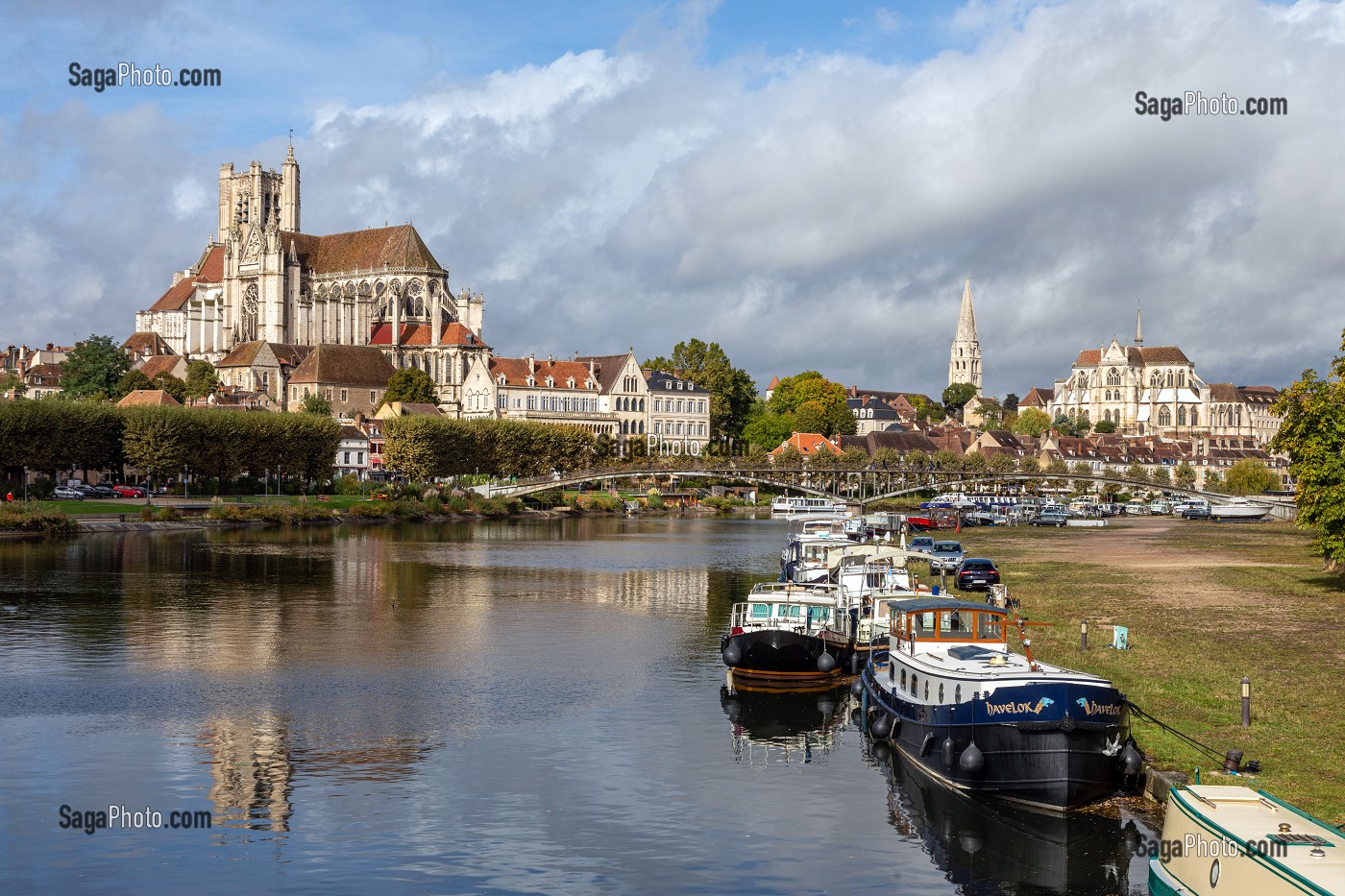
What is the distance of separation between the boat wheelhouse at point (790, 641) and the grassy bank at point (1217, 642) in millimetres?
5875

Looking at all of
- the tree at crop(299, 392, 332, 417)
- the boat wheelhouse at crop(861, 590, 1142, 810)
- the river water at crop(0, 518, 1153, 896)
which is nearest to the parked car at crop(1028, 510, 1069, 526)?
the river water at crop(0, 518, 1153, 896)

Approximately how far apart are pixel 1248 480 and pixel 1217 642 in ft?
515

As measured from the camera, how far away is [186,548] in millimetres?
90375

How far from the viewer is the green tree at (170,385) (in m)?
189

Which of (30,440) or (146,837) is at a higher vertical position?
(30,440)

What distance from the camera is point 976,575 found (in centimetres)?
6234

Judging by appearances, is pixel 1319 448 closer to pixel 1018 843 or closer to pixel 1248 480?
pixel 1018 843

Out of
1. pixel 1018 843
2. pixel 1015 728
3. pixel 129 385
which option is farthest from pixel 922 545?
pixel 129 385

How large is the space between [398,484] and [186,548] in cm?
5959

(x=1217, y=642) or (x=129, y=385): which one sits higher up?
(x=129, y=385)

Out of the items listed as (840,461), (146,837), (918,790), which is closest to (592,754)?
(918,790)

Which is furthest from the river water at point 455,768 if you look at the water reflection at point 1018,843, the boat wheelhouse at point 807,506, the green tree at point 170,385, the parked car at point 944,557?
the green tree at point 170,385

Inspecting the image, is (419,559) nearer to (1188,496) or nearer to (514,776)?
(514,776)

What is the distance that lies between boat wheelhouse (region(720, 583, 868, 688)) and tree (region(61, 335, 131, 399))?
15497 cm
